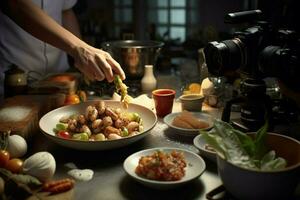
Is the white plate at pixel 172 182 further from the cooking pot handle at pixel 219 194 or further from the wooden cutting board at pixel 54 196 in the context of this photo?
the wooden cutting board at pixel 54 196

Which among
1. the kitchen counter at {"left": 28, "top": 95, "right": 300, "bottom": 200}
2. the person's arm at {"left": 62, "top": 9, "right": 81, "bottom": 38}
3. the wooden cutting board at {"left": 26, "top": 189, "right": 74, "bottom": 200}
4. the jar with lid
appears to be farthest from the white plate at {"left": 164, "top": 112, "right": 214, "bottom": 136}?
the person's arm at {"left": 62, "top": 9, "right": 81, "bottom": 38}

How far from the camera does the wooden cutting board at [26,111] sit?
53.9 inches

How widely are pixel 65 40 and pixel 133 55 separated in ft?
1.39

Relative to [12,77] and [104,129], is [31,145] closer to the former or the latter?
[104,129]

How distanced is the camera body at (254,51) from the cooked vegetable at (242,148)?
290 mm

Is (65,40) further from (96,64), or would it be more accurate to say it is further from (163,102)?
(163,102)

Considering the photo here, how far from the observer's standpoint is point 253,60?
4.53 feet

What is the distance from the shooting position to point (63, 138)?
4.20ft

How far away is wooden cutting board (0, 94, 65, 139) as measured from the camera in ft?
4.49

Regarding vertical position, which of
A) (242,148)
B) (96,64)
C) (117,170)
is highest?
(96,64)

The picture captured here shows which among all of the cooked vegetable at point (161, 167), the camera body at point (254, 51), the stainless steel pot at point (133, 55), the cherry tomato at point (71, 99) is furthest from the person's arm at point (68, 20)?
the cooked vegetable at point (161, 167)

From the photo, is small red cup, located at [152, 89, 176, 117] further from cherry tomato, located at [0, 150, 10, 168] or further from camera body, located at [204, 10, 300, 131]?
cherry tomato, located at [0, 150, 10, 168]

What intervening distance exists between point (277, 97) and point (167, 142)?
576mm

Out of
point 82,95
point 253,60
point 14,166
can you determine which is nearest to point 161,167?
point 14,166
